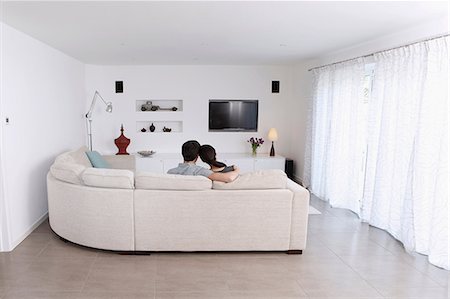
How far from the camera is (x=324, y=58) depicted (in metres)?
5.66

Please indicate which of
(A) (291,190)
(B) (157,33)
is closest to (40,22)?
(B) (157,33)

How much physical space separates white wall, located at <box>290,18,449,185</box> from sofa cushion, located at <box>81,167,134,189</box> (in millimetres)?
3149

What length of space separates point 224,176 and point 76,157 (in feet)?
7.63

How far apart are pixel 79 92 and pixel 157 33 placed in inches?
125

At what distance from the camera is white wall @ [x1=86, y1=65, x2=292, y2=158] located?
22.9ft

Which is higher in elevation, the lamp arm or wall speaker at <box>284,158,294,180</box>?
the lamp arm

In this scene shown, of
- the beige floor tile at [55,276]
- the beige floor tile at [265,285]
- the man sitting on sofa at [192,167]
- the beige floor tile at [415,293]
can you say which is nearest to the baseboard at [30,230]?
the beige floor tile at [55,276]

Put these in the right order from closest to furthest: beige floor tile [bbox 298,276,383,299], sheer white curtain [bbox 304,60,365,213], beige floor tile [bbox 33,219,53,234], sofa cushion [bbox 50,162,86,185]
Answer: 1. beige floor tile [bbox 298,276,383,299]
2. sofa cushion [bbox 50,162,86,185]
3. beige floor tile [bbox 33,219,53,234]
4. sheer white curtain [bbox 304,60,365,213]

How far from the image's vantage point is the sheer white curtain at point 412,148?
3152 mm

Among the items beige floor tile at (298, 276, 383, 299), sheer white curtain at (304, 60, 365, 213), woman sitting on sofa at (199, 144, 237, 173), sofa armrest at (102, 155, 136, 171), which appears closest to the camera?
beige floor tile at (298, 276, 383, 299)

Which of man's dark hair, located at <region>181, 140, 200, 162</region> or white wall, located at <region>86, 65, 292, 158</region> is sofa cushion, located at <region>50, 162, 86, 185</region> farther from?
white wall, located at <region>86, 65, 292, 158</region>

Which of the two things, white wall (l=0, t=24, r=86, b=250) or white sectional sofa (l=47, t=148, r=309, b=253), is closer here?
white sectional sofa (l=47, t=148, r=309, b=253)

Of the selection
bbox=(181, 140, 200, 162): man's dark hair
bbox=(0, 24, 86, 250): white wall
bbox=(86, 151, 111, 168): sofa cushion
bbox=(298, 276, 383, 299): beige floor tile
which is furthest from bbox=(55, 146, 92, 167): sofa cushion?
bbox=(298, 276, 383, 299): beige floor tile

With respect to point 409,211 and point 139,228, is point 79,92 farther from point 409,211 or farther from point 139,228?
point 409,211
